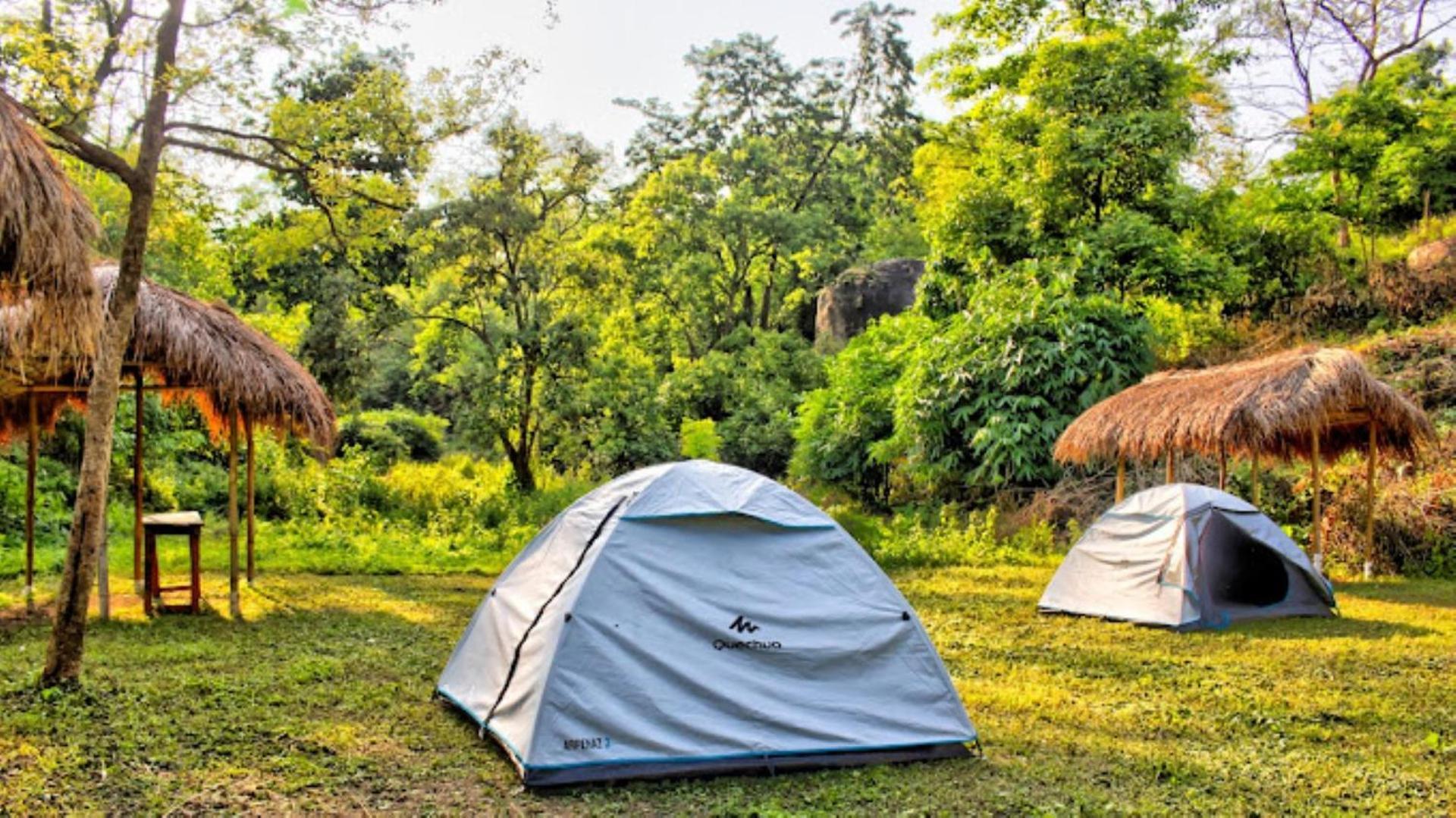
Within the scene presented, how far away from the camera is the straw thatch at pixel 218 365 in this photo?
841cm

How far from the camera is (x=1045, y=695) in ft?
21.1

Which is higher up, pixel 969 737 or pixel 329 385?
pixel 329 385

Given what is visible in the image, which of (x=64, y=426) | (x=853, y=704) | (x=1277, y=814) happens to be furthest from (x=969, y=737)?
(x=64, y=426)

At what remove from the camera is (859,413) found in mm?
18438

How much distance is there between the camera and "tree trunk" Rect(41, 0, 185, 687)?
5914mm

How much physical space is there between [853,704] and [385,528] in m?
11.0

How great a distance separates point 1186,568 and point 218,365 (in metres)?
7.87

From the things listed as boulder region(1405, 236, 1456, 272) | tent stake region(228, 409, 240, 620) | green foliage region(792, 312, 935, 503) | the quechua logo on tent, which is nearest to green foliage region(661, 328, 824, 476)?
green foliage region(792, 312, 935, 503)

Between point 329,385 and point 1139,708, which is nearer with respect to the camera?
point 1139,708

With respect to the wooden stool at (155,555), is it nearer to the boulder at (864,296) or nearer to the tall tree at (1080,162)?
the tall tree at (1080,162)

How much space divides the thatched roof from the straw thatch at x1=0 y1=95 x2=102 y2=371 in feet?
31.3

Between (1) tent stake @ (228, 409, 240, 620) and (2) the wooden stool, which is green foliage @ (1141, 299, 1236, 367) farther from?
(2) the wooden stool

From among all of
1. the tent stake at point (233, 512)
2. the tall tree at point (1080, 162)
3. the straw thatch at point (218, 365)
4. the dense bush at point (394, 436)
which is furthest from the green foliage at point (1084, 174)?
the tent stake at point (233, 512)

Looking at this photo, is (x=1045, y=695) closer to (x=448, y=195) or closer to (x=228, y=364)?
(x=228, y=364)
